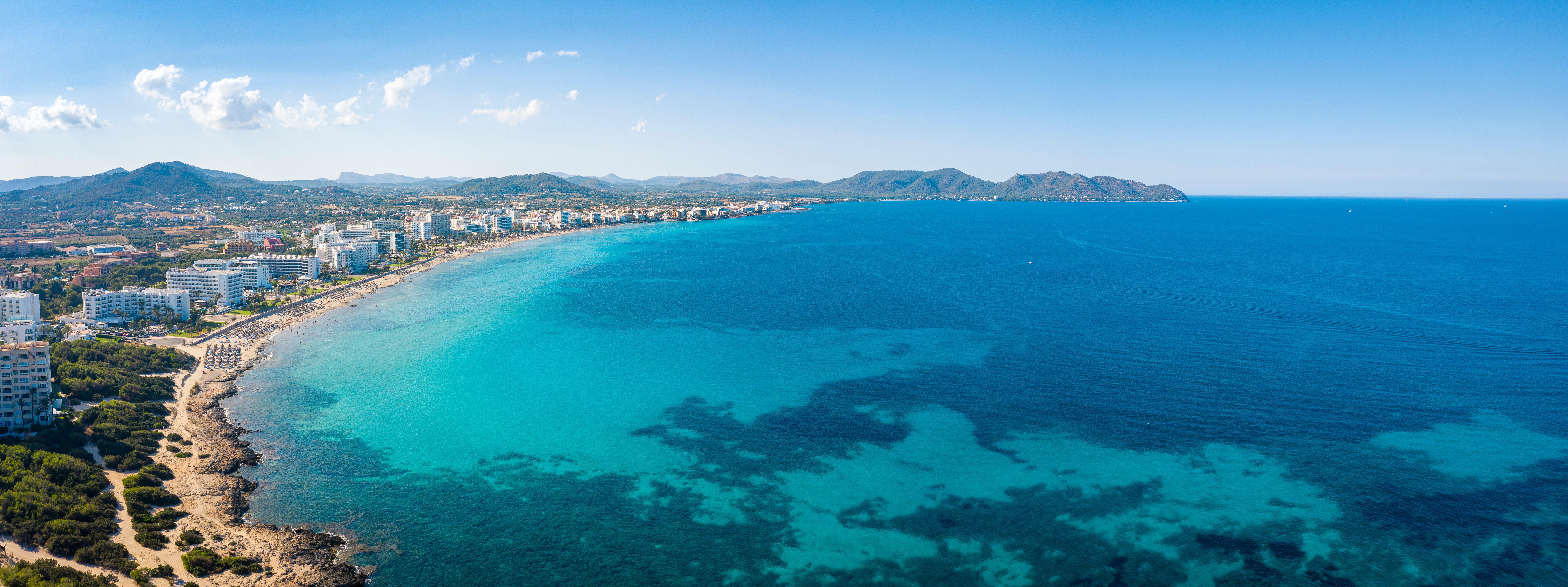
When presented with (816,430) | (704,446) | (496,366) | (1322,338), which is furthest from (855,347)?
(1322,338)

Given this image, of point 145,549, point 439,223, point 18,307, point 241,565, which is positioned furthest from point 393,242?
point 241,565

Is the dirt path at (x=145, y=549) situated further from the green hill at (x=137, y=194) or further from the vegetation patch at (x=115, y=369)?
the green hill at (x=137, y=194)

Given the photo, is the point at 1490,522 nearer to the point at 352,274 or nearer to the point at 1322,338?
the point at 1322,338

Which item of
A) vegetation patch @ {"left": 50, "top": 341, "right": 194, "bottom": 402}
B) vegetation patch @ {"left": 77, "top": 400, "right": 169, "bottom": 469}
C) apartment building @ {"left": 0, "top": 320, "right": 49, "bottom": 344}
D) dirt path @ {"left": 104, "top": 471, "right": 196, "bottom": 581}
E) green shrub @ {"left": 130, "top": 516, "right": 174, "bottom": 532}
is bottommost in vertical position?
dirt path @ {"left": 104, "top": 471, "right": 196, "bottom": 581}

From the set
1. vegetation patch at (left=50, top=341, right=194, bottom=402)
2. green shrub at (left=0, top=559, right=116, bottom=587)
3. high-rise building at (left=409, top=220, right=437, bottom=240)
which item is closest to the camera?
green shrub at (left=0, top=559, right=116, bottom=587)

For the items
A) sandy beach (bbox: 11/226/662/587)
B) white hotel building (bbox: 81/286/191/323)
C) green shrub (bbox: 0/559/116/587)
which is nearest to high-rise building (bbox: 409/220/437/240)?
white hotel building (bbox: 81/286/191/323)

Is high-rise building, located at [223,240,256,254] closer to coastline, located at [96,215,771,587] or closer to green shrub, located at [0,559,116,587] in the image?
coastline, located at [96,215,771,587]
